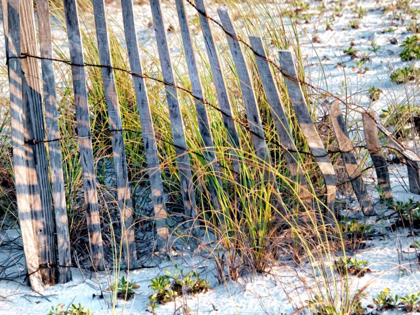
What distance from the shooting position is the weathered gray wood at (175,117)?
246 centimetres

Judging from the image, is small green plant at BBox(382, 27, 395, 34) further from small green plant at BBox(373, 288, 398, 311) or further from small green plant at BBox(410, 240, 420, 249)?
small green plant at BBox(373, 288, 398, 311)

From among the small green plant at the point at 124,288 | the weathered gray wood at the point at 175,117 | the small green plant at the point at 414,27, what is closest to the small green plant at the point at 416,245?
the weathered gray wood at the point at 175,117

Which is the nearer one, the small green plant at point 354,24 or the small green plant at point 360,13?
the small green plant at point 354,24

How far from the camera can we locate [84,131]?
2.47 metres

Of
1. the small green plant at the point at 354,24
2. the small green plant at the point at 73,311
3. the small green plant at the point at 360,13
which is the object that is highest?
the small green plant at the point at 360,13

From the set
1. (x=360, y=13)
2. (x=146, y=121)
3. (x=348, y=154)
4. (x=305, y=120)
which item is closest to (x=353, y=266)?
(x=348, y=154)

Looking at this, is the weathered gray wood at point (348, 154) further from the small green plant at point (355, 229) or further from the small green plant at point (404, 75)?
the small green plant at point (404, 75)

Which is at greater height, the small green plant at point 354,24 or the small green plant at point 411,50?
the small green plant at point 354,24

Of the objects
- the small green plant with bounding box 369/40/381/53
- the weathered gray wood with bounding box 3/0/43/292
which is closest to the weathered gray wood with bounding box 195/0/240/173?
the weathered gray wood with bounding box 3/0/43/292

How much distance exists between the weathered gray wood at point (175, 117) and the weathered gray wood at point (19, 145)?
0.63 meters

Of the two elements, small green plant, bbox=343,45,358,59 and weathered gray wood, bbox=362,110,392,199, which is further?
small green plant, bbox=343,45,358,59

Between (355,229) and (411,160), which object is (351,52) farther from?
(355,229)

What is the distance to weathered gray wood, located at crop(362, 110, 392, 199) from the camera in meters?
2.64

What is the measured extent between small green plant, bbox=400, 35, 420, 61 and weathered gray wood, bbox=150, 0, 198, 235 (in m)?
2.80
